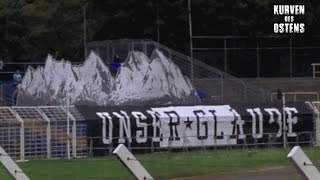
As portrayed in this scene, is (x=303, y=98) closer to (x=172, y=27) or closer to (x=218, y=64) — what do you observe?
(x=218, y=64)

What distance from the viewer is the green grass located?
1587 cm

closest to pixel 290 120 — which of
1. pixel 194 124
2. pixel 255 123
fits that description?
pixel 255 123

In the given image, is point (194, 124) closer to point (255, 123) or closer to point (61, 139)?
point (255, 123)

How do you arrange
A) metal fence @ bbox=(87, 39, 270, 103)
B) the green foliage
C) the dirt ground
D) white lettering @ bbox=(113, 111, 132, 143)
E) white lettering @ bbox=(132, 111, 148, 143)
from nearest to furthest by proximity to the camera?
the dirt ground → white lettering @ bbox=(113, 111, 132, 143) → white lettering @ bbox=(132, 111, 148, 143) → metal fence @ bbox=(87, 39, 270, 103) → the green foliage

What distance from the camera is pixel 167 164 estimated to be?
1809cm

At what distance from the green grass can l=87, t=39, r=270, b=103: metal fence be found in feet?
41.3

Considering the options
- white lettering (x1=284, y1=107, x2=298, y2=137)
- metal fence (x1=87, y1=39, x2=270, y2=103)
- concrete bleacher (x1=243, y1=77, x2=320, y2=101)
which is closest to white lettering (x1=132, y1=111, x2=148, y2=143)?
white lettering (x1=284, y1=107, x2=298, y2=137)

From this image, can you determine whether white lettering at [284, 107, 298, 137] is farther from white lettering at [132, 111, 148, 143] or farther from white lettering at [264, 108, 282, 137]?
white lettering at [132, 111, 148, 143]

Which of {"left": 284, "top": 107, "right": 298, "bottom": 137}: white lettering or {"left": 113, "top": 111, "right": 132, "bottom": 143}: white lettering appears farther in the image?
{"left": 284, "top": 107, "right": 298, "bottom": 137}: white lettering

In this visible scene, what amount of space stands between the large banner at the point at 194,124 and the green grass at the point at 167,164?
83 cm

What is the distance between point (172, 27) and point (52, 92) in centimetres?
1592

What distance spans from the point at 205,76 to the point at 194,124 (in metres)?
15.8

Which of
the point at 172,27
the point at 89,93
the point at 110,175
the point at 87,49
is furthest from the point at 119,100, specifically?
the point at 172,27

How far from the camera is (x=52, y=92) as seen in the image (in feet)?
104
